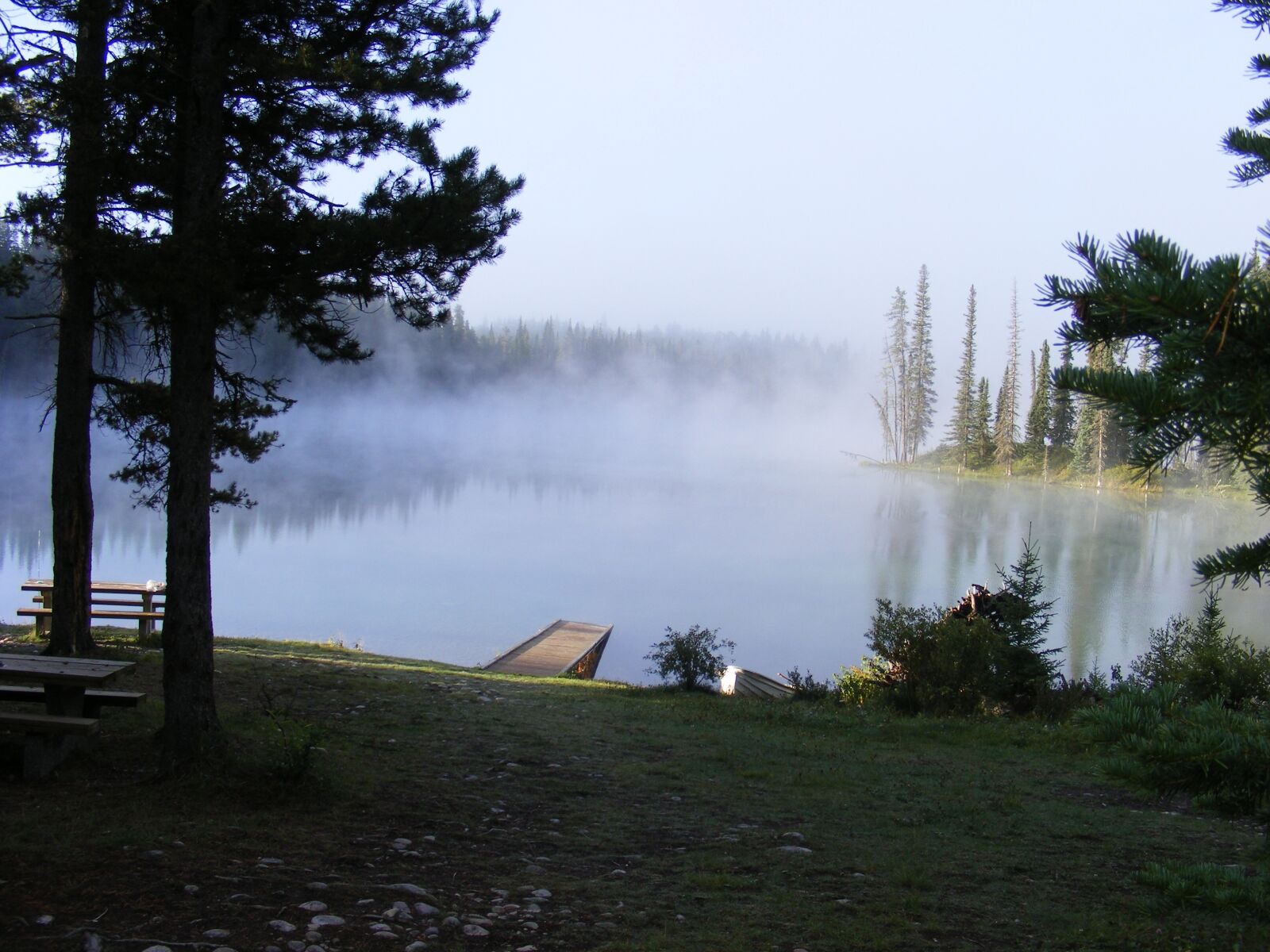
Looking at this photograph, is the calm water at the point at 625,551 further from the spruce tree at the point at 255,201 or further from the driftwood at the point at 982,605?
the spruce tree at the point at 255,201

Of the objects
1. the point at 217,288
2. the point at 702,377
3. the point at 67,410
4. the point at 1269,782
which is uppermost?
the point at 702,377

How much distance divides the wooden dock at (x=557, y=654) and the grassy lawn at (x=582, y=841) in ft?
22.7

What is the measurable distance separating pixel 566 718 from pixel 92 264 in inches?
200

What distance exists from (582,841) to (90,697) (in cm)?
289

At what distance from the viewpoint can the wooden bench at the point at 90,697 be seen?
5020 millimetres

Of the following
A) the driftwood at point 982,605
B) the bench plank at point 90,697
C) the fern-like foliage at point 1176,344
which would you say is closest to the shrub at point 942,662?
the driftwood at point 982,605

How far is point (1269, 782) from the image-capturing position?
1711 millimetres

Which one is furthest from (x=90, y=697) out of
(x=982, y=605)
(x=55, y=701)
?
(x=982, y=605)

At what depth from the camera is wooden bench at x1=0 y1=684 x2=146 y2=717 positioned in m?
5.02

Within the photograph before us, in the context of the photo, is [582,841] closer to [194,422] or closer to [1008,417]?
[194,422]

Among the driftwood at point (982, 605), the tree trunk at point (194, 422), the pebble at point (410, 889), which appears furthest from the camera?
the driftwood at point (982, 605)

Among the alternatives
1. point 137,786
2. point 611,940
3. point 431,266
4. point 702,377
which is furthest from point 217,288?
point 702,377

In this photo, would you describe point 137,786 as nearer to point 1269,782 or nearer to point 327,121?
point 327,121

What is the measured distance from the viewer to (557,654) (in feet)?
53.1
